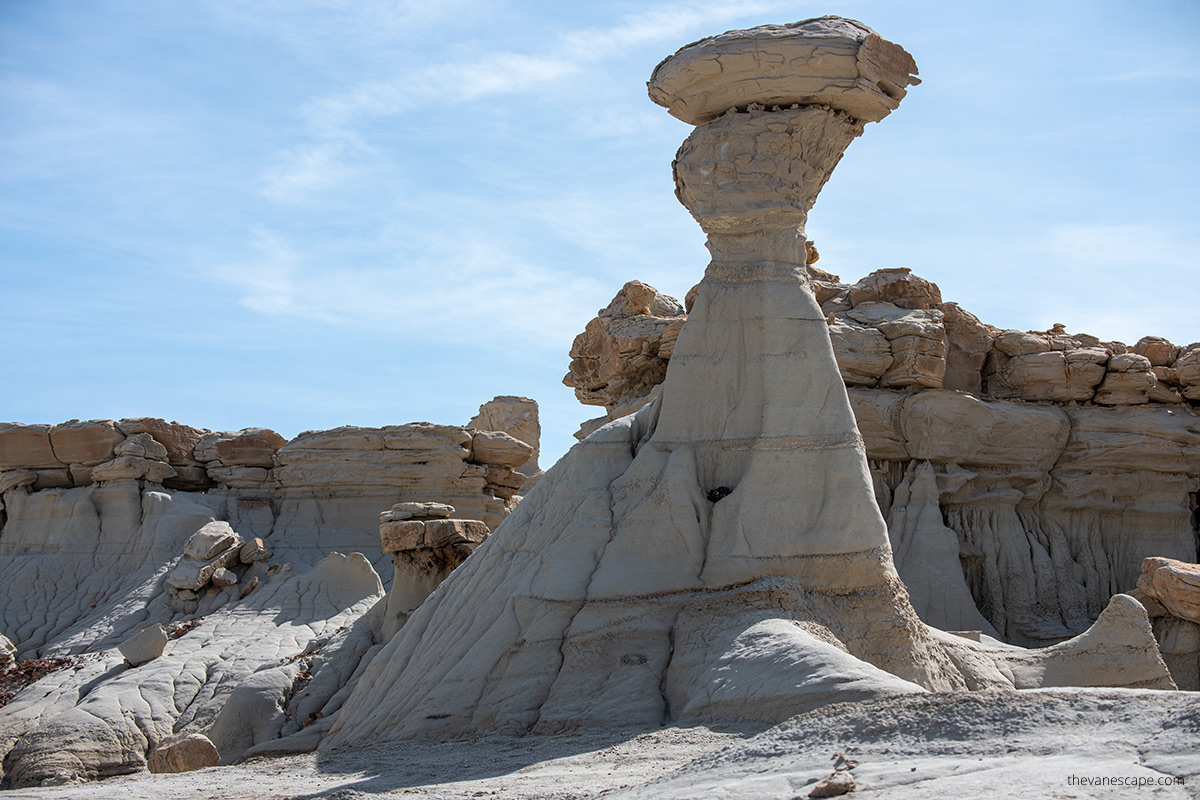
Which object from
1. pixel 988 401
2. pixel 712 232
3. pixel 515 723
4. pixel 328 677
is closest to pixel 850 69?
pixel 712 232

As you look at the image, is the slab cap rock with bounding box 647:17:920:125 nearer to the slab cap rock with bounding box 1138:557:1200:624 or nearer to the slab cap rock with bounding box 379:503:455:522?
the slab cap rock with bounding box 379:503:455:522

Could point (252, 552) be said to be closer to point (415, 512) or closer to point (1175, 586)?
point (415, 512)

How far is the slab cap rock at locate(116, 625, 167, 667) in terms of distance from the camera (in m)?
14.1

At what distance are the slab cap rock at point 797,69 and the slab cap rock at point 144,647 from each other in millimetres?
Result: 9637

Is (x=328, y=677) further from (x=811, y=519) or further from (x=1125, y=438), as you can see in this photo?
(x=1125, y=438)

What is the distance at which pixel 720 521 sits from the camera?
26.8 ft

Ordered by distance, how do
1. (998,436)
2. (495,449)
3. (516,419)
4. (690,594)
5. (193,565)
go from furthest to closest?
(516,419) < (495,449) < (998,436) < (193,565) < (690,594)

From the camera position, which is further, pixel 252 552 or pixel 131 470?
pixel 131 470

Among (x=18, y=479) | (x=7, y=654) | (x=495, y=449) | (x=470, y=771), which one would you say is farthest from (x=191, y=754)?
(x=18, y=479)

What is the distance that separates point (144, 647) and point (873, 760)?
1179 cm

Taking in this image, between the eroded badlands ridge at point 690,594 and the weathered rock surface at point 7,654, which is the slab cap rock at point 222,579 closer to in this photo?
the eroded badlands ridge at point 690,594

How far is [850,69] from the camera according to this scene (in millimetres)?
8578

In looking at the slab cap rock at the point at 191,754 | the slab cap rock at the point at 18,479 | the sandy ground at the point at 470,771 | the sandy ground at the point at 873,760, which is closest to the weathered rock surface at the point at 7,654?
the slab cap rock at the point at 18,479

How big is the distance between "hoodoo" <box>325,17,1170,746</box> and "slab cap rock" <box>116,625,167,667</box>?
611 centimetres
